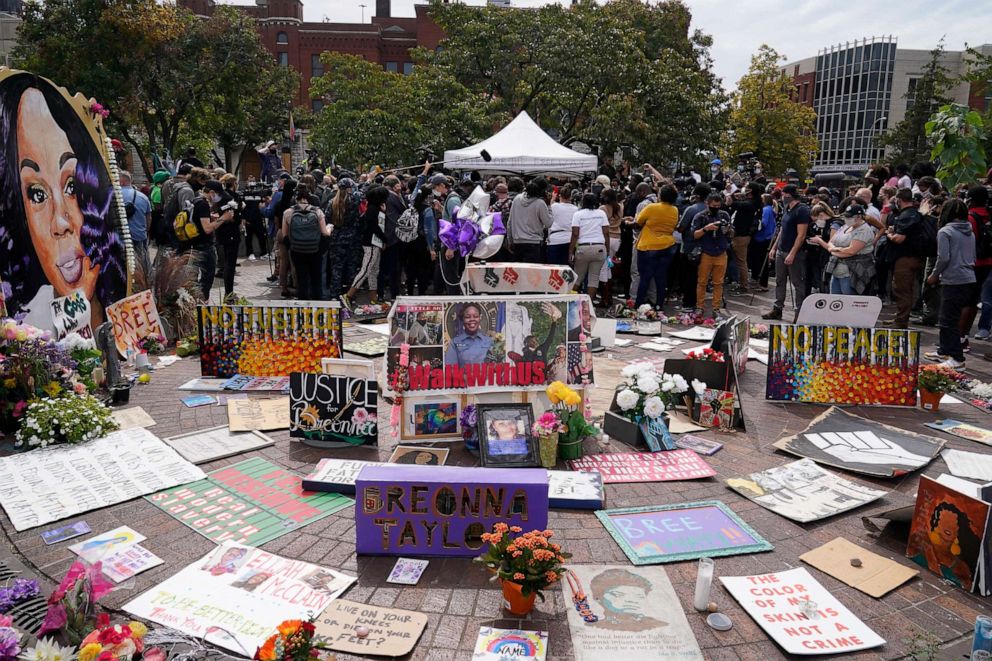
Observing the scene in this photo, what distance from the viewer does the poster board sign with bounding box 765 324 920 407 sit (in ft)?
23.6

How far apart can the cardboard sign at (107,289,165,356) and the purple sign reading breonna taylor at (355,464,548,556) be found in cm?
534

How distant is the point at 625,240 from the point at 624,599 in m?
9.37

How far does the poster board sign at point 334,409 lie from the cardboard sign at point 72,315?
351 cm

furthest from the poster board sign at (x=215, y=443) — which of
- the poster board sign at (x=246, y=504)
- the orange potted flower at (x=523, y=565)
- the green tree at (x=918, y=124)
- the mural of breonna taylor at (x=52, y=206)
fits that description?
the green tree at (x=918, y=124)

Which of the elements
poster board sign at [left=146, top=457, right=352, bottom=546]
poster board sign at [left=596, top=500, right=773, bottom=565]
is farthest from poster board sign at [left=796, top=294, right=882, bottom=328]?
poster board sign at [left=146, top=457, right=352, bottom=546]

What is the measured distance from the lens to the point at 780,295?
11133mm

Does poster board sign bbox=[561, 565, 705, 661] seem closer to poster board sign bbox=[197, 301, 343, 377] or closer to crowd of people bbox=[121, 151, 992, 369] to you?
poster board sign bbox=[197, 301, 343, 377]

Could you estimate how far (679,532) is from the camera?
15.2 feet

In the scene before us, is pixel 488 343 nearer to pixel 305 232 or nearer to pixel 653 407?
pixel 653 407

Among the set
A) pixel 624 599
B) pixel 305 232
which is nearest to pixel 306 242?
pixel 305 232

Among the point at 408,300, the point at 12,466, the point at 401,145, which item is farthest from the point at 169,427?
the point at 401,145

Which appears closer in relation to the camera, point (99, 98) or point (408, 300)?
point (408, 300)

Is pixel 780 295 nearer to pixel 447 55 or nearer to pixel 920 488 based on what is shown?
pixel 920 488

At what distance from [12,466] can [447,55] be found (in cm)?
2540
